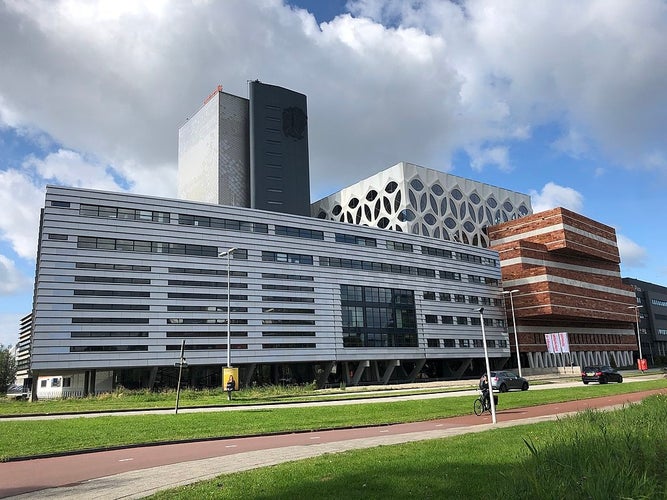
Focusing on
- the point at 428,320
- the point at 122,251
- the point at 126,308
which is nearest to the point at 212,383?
the point at 126,308

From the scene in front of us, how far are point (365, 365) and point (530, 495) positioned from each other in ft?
217

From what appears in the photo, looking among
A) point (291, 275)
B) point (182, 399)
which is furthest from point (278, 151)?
point (182, 399)

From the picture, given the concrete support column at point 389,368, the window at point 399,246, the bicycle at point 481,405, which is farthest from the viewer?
the window at point 399,246

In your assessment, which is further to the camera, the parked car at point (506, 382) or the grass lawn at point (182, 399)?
the parked car at point (506, 382)

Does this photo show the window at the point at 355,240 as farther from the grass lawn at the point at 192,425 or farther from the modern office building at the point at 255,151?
the grass lawn at the point at 192,425

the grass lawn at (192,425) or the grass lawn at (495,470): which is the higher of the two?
the grass lawn at (495,470)

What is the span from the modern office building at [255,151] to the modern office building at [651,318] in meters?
82.6

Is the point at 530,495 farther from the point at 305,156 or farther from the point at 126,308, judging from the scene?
the point at 305,156

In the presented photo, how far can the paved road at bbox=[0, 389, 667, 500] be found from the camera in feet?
32.7

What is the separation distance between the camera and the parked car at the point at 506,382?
37.7 m

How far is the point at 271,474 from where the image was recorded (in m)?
9.62

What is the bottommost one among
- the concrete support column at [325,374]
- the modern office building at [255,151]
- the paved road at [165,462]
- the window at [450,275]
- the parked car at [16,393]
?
the paved road at [165,462]

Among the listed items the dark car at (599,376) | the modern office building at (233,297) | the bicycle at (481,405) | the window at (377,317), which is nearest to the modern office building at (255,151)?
the modern office building at (233,297)

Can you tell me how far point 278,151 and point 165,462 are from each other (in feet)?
277
